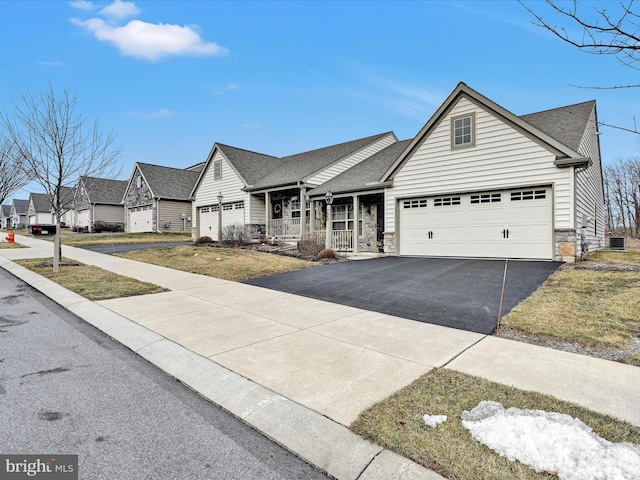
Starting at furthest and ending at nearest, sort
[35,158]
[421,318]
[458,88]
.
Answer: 1. [458,88]
2. [35,158]
3. [421,318]

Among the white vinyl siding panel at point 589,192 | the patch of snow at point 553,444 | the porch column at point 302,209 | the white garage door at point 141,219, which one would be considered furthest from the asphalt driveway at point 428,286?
the white garage door at point 141,219

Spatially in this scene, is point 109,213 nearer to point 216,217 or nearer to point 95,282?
point 216,217

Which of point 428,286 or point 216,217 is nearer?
point 428,286

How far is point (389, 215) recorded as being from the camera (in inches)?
612

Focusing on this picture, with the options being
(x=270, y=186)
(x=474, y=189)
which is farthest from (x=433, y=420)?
(x=270, y=186)

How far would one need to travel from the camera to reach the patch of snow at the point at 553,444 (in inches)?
85.6

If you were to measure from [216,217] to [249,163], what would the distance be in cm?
455

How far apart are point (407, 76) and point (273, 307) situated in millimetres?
11394

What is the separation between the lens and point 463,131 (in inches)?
532

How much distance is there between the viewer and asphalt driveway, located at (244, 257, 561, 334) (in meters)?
6.16

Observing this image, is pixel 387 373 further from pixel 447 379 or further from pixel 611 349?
pixel 611 349

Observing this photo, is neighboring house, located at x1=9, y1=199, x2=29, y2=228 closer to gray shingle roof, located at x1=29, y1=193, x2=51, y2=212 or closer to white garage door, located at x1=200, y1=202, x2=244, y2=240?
gray shingle roof, located at x1=29, y1=193, x2=51, y2=212

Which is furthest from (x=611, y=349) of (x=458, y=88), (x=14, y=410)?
(x=458, y=88)

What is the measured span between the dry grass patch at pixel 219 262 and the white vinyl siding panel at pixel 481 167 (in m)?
5.87
